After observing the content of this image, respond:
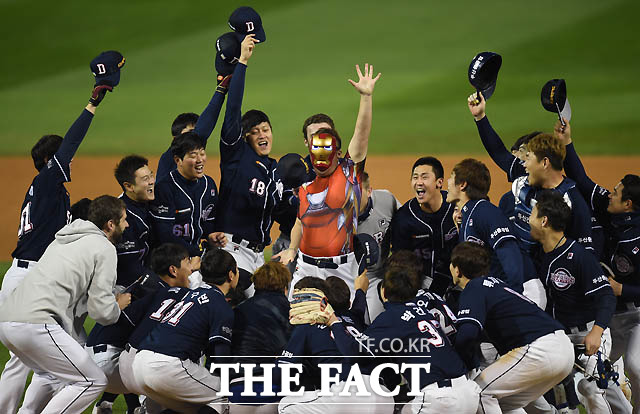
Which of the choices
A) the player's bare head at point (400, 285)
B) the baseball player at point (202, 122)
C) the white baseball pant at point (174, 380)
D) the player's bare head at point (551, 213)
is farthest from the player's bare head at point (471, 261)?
the baseball player at point (202, 122)

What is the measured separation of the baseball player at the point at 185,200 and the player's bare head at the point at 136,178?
0.15m

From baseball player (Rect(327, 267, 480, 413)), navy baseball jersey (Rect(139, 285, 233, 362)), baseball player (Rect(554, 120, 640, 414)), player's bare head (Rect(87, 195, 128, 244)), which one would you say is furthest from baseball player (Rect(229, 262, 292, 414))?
baseball player (Rect(554, 120, 640, 414))

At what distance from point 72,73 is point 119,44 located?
1.50m

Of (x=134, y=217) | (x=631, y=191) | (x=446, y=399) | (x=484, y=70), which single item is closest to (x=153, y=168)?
(x=134, y=217)

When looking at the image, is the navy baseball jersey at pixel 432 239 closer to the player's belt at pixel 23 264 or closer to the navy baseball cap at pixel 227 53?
the navy baseball cap at pixel 227 53

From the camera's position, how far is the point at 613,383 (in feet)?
18.4

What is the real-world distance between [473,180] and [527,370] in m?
1.53

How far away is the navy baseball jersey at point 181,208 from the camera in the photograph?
6.29 meters

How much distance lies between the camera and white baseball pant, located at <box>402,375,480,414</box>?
4.77 meters

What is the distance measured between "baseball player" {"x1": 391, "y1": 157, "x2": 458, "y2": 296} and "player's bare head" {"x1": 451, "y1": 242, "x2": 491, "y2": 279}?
1052 millimetres

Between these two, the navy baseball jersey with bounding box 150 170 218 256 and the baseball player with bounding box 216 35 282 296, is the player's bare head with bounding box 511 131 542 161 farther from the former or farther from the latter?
the navy baseball jersey with bounding box 150 170 218 256

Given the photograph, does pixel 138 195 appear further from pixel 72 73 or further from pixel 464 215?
pixel 72 73

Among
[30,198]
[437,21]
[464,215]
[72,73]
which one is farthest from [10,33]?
[464,215]

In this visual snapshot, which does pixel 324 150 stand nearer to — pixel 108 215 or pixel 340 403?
pixel 108 215
